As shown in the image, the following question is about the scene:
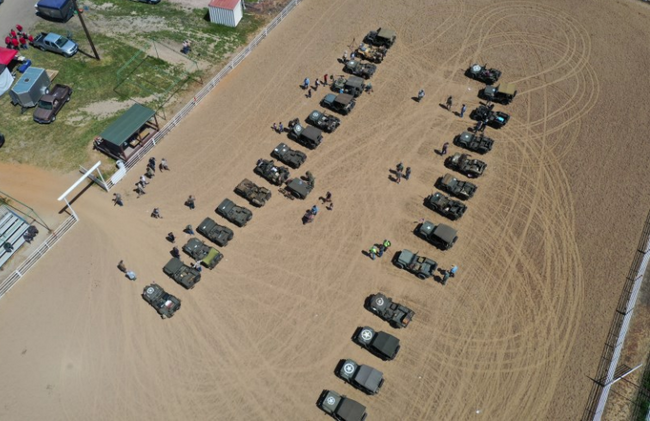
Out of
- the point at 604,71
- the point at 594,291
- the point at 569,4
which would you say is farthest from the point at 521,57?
the point at 594,291

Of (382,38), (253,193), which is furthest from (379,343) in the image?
(382,38)

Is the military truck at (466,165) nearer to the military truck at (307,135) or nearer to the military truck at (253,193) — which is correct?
the military truck at (307,135)

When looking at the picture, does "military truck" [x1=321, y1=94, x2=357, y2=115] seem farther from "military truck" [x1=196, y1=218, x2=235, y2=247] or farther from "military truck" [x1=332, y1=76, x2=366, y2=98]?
"military truck" [x1=196, y1=218, x2=235, y2=247]

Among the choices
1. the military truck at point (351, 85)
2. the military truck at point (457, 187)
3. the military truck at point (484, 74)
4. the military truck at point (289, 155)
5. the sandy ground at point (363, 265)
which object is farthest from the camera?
the military truck at point (484, 74)

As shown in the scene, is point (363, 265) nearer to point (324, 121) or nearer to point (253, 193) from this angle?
point (253, 193)

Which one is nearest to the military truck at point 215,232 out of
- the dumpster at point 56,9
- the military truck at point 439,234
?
the military truck at point 439,234

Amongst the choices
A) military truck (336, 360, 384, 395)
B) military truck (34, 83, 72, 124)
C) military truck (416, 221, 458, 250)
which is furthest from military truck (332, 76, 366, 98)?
military truck (336, 360, 384, 395)
